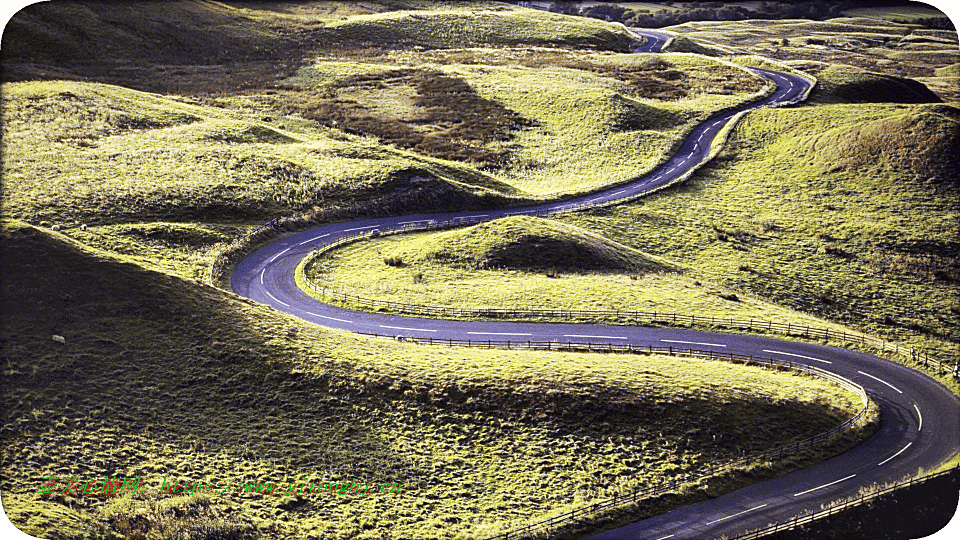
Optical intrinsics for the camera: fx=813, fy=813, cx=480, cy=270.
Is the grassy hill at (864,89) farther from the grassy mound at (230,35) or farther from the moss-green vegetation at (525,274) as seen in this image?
the moss-green vegetation at (525,274)

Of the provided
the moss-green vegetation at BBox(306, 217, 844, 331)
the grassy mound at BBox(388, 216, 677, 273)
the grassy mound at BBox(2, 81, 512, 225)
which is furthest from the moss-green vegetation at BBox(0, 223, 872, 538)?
the grassy mound at BBox(2, 81, 512, 225)

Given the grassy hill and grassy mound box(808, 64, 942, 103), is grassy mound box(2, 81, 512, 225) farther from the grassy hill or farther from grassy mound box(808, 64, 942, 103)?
grassy mound box(808, 64, 942, 103)

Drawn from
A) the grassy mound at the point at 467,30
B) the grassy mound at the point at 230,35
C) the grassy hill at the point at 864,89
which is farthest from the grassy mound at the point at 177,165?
the grassy hill at the point at 864,89

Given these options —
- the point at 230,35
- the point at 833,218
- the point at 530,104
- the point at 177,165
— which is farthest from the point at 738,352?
the point at 230,35

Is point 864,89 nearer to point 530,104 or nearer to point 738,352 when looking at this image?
point 530,104

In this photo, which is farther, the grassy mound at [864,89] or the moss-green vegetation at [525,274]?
the grassy mound at [864,89]

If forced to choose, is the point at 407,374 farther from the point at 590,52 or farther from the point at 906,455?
the point at 590,52

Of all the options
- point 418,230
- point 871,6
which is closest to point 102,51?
point 418,230
